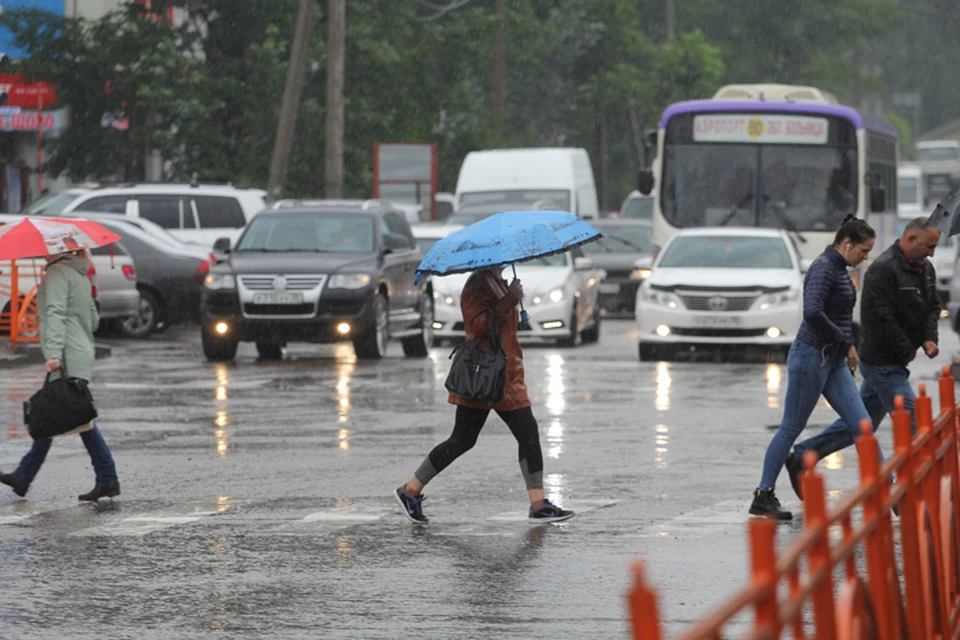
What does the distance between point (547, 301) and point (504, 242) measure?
14393 millimetres

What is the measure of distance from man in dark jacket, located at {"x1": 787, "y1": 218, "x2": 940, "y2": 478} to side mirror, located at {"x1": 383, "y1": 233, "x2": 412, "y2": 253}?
12.6 m

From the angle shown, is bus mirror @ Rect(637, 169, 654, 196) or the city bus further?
the city bus

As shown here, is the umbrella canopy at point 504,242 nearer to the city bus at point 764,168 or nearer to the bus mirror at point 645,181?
the bus mirror at point 645,181

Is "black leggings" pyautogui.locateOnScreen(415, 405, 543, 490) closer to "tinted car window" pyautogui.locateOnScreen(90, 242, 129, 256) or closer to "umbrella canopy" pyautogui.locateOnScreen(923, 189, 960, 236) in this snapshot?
"umbrella canopy" pyautogui.locateOnScreen(923, 189, 960, 236)

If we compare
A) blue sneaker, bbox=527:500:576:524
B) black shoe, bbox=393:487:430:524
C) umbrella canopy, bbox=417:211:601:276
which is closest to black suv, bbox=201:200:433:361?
umbrella canopy, bbox=417:211:601:276

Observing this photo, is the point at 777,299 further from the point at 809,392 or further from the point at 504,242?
the point at 504,242

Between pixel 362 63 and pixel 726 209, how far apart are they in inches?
601

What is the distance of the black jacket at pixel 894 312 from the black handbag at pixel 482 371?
6.45 feet

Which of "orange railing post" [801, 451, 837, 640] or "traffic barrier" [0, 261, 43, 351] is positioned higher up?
"orange railing post" [801, 451, 837, 640]

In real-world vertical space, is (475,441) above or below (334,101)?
below

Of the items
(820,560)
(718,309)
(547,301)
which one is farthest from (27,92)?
(820,560)

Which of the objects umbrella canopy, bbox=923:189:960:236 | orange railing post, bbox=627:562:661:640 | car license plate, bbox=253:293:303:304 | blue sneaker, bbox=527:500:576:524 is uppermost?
umbrella canopy, bbox=923:189:960:236

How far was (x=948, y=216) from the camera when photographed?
8859 mm

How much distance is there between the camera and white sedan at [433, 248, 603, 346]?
25.0 metres
